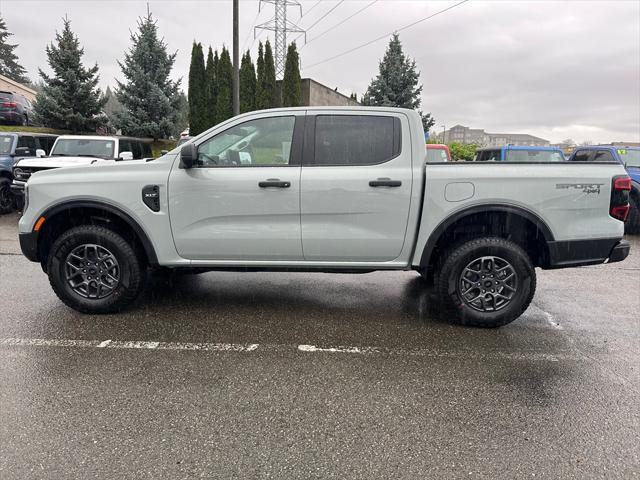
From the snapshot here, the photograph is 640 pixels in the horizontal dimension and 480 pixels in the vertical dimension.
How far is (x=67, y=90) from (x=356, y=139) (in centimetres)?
2205

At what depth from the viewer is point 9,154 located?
35.7ft

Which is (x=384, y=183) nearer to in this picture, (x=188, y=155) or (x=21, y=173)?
(x=188, y=155)

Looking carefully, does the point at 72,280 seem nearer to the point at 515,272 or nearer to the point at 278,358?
the point at 278,358

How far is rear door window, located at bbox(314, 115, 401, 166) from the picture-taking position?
410 centimetres

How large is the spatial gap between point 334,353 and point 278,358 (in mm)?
443

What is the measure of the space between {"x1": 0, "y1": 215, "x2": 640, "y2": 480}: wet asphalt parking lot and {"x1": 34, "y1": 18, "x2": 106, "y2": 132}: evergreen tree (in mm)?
19702

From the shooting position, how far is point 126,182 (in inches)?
163

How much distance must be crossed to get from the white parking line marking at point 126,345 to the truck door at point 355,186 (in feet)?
3.48

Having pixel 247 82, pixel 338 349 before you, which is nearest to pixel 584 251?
pixel 338 349

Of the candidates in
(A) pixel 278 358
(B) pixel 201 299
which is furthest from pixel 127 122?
(A) pixel 278 358

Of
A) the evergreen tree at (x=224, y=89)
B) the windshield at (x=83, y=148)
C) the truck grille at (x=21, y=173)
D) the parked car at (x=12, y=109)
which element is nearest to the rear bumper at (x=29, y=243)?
the truck grille at (x=21, y=173)

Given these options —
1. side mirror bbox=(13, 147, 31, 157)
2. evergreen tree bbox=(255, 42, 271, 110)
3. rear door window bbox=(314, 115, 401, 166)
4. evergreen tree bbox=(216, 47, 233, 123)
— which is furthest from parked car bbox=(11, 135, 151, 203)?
evergreen tree bbox=(255, 42, 271, 110)

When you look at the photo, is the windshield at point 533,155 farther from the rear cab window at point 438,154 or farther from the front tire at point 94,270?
the front tire at point 94,270

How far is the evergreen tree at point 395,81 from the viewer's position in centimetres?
2808
